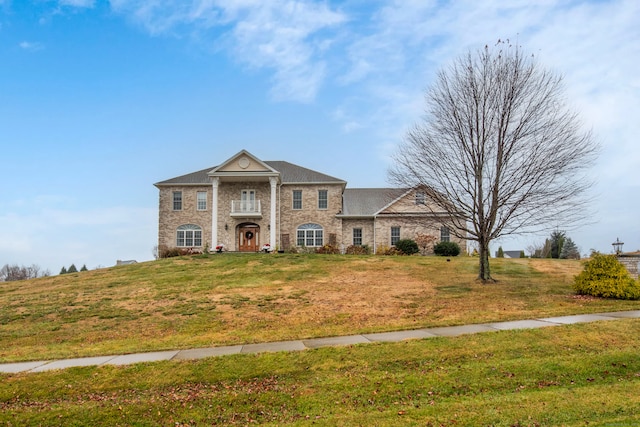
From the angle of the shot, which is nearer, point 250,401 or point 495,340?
point 250,401

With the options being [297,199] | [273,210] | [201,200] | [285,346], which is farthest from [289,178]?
[285,346]

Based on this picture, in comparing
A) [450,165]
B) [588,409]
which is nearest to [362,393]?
[588,409]

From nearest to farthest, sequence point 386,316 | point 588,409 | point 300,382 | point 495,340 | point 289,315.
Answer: point 588,409, point 300,382, point 495,340, point 386,316, point 289,315

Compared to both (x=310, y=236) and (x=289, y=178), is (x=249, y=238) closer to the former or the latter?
(x=310, y=236)

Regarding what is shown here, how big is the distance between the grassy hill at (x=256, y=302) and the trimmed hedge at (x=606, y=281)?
55cm

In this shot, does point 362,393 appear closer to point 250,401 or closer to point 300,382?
point 300,382

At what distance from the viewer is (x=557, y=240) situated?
38.3 meters

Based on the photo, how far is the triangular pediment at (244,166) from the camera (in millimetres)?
32688

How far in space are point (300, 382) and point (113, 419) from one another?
2.71 meters

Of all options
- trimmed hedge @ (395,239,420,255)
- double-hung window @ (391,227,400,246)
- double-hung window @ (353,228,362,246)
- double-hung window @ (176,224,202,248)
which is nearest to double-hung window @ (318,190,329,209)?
double-hung window @ (353,228,362,246)

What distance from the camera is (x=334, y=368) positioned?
24.3 ft

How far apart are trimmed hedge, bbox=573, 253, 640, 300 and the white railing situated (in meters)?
22.8

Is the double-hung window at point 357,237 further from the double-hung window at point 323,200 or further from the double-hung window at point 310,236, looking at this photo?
the double-hung window at point 323,200

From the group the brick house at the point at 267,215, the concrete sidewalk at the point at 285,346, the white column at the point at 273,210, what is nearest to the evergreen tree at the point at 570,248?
the brick house at the point at 267,215
